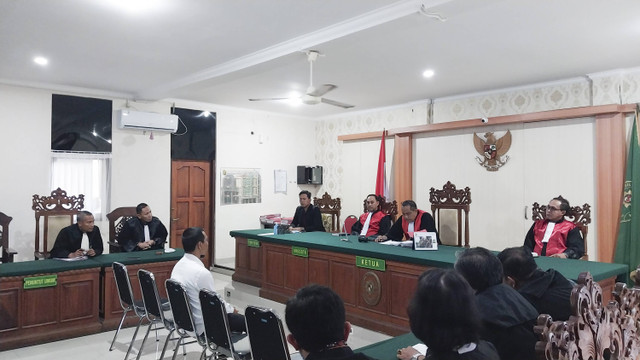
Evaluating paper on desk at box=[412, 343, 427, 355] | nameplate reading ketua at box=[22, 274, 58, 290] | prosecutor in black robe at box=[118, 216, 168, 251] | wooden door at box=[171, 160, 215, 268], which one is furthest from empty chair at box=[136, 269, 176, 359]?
wooden door at box=[171, 160, 215, 268]

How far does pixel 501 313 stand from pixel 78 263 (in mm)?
3737

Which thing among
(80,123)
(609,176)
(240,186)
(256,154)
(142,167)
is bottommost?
(240,186)

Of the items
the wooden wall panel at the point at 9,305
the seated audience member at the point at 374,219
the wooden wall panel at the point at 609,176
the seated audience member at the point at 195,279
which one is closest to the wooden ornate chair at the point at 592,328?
the seated audience member at the point at 195,279

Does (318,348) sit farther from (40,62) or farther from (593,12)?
(40,62)

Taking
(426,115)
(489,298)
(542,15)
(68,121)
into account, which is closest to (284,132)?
(426,115)

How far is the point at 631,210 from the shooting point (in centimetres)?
499

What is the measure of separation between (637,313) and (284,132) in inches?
282

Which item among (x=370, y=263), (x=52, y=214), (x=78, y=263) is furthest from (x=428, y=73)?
(x=52, y=214)

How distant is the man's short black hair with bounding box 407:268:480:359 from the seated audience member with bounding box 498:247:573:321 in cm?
87

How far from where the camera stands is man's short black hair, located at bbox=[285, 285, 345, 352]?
1459 mm

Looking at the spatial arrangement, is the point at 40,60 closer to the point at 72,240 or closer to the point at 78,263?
the point at 72,240

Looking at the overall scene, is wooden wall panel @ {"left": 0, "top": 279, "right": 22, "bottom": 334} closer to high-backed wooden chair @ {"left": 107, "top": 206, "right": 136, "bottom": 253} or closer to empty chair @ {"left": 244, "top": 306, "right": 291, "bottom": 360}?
high-backed wooden chair @ {"left": 107, "top": 206, "right": 136, "bottom": 253}

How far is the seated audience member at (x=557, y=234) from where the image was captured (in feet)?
13.5

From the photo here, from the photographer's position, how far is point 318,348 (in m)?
1.46
